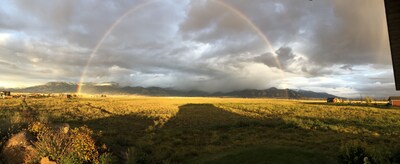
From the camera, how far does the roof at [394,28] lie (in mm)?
9445

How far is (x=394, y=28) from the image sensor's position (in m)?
10.5

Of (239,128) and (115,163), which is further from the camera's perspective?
(239,128)

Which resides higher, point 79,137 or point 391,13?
point 391,13

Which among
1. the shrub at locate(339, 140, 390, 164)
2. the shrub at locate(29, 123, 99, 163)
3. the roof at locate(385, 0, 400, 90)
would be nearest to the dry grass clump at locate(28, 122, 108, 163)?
the shrub at locate(29, 123, 99, 163)

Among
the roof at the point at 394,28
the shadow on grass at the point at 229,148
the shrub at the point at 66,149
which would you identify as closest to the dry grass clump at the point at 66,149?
the shrub at the point at 66,149

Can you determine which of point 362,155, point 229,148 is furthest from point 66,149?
point 362,155

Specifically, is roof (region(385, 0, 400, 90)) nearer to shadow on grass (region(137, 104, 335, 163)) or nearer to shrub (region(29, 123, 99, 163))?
shadow on grass (region(137, 104, 335, 163))

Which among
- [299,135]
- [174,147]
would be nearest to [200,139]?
[174,147]

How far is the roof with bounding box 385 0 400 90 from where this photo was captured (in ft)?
31.0

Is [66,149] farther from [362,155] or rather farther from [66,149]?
[362,155]

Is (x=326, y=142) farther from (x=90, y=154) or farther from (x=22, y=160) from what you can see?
(x=22, y=160)

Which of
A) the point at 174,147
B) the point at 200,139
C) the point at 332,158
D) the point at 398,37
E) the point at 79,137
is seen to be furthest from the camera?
the point at 200,139

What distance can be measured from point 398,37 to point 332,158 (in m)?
6.00

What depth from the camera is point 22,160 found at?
13836 mm
